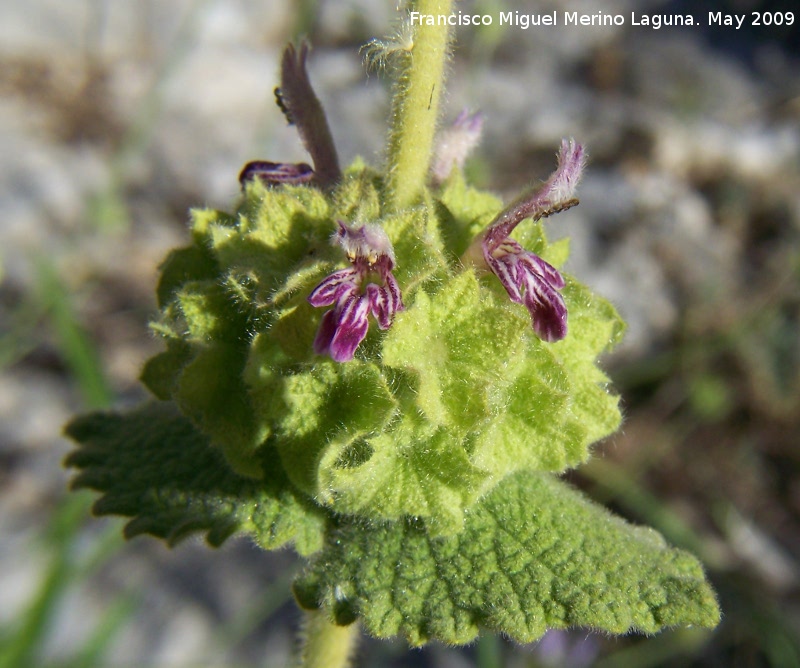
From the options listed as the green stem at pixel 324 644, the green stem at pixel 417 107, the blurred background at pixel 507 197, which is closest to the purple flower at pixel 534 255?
the green stem at pixel 417 107

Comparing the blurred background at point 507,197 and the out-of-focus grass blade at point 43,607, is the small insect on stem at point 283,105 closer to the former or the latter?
the out-of-focus grass blade at point 43,607

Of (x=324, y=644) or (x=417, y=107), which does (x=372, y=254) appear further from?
(x=324, y=644)

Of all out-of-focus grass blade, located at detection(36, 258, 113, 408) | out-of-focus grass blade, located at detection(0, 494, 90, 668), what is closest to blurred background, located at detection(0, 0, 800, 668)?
out-of-focus grass blade, located at detection(36, 258, 113, 408)

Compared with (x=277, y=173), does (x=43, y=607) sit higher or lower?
lower

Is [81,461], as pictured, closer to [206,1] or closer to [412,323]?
[412,323]

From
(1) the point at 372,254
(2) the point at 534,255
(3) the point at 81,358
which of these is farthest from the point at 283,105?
(3) the point at 81,358

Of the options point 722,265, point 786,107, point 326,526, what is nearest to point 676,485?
point 722,265

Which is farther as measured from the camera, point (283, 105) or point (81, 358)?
point (81, 358)
